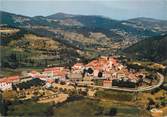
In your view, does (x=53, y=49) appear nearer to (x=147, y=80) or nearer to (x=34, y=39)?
(x=34, y=39)

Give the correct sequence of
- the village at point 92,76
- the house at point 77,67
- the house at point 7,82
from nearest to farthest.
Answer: the house at point 7,82 → the village at point 92,76 → the house at point 77,67

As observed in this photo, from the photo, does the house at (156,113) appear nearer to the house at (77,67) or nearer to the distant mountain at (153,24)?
the house at (77,67)

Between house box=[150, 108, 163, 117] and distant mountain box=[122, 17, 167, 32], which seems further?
distant mountain box=[122, 17, 167, 32]

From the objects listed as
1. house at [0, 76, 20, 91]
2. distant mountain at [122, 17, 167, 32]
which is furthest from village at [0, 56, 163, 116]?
distant mountain at [122, 17, 167, 32]

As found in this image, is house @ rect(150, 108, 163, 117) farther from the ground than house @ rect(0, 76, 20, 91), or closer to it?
closer to it

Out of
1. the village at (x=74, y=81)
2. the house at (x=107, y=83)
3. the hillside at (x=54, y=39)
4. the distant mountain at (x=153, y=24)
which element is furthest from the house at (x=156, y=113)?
the distant mountain at (x=153, y=24)

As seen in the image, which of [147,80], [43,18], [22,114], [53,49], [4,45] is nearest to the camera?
[22,114]

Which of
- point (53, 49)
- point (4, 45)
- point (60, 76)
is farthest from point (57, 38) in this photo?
point (60, 76)

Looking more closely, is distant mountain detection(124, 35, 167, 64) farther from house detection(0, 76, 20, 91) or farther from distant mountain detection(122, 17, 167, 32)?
house detection(0, 76, 20, 91)

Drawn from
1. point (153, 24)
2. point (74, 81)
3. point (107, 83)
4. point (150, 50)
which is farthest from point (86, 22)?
point (107, 83)
